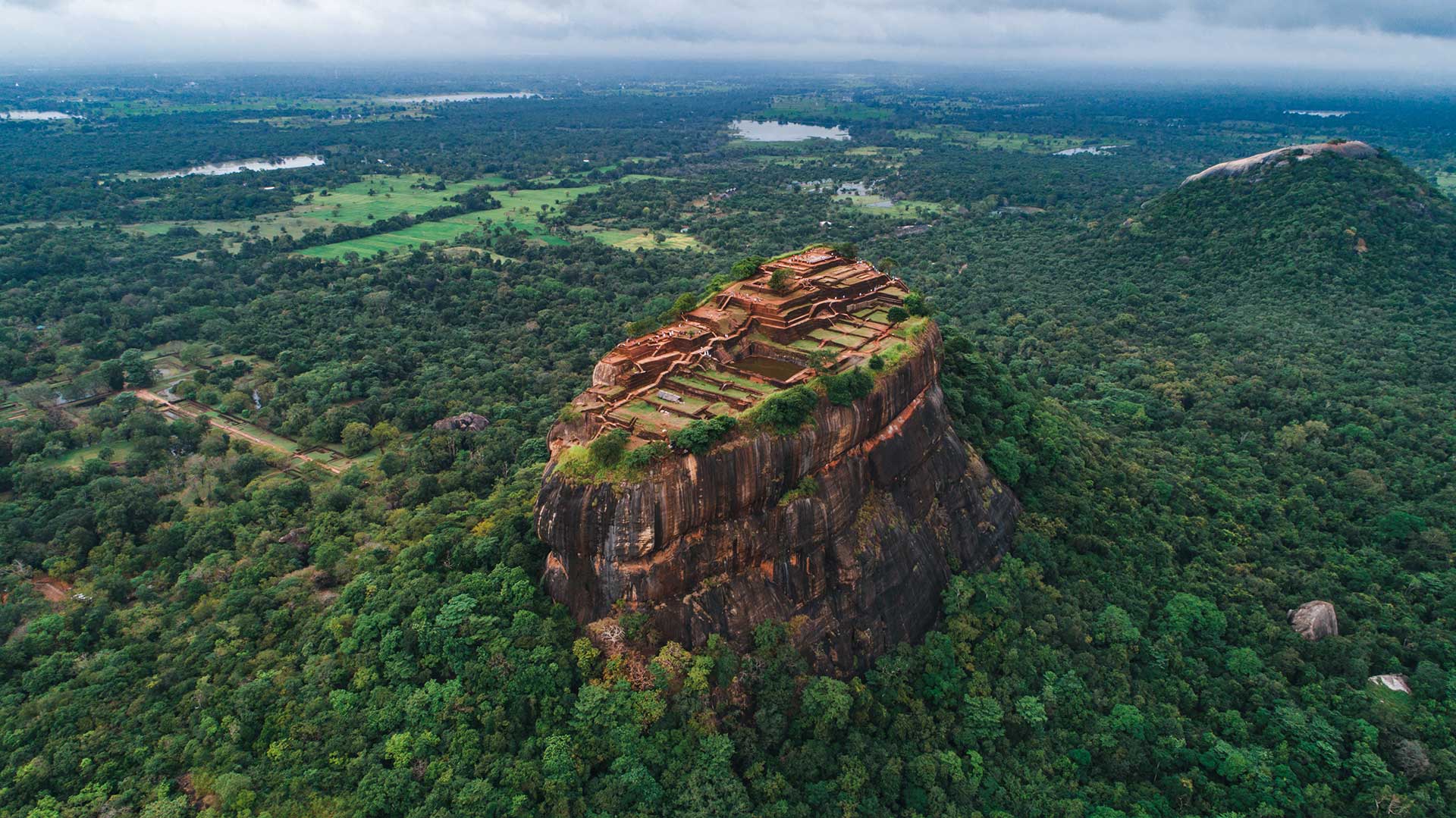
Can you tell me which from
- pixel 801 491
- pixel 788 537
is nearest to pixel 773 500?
pixel 801 491

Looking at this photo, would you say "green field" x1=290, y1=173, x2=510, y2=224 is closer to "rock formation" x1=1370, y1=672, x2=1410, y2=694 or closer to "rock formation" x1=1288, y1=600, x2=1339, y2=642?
"rock formation" x1=1288, y1=600, x2=1339, y2=642

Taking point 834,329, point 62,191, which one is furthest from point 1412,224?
point 62,191

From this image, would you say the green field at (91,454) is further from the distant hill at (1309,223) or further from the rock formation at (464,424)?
the distant hill at (1309,223)

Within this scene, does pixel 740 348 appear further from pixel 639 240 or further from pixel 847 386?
pixel 639 240

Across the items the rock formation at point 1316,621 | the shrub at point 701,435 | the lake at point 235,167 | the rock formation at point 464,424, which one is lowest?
the rock formation at point 1316,621

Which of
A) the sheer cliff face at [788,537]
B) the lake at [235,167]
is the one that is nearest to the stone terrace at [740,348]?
the sheer cliff face at [788,537]

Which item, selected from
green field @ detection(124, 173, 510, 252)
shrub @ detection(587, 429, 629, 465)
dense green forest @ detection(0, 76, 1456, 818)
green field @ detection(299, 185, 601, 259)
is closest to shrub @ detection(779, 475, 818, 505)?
dense green forest @ detection(0, 76, 1456, 818)

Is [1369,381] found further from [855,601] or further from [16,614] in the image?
[16,614]
